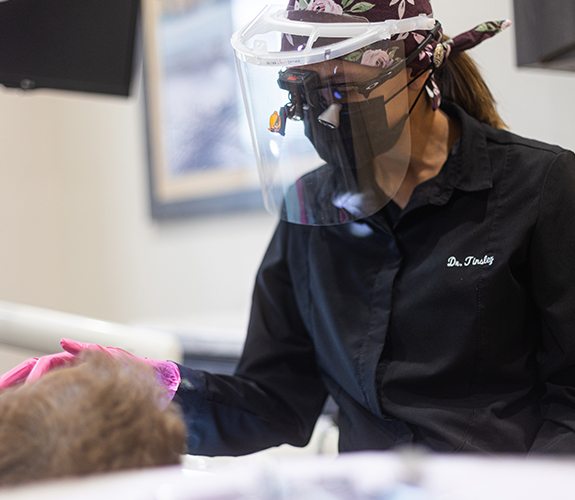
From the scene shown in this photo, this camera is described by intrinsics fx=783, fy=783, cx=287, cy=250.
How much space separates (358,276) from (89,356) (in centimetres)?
53

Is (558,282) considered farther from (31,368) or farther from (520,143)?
(31,368)

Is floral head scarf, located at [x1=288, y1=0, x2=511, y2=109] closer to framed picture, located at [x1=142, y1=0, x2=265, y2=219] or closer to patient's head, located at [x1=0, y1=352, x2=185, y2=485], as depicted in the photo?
patient's head, located at [x1=0, y1=352, x2=185, y2=485]

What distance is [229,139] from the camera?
2.38 m

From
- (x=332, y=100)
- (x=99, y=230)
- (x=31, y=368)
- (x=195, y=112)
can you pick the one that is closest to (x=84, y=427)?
(x=31, y=368)

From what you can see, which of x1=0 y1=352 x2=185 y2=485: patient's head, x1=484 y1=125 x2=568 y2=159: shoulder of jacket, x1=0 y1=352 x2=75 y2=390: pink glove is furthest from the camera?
x1=484 y1=125 x2=568 y2=159: shoulder of jacket

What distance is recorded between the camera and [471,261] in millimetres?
1027

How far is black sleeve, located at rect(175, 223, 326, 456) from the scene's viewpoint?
3.90 feet

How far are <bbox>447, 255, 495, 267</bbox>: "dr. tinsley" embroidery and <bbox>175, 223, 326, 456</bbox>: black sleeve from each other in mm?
305

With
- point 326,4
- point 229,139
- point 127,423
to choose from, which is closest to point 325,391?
point 326,4

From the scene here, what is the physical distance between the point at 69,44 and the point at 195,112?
1108mm

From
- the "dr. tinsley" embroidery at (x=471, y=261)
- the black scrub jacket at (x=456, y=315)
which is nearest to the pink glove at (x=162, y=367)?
the black scrub jacket at (x=456, y=315)

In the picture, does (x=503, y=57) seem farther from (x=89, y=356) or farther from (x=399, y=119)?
(x=89, y=356)

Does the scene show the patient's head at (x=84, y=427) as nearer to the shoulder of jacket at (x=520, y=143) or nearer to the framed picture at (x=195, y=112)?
the shoulder of jacket at (x=520, y=143)

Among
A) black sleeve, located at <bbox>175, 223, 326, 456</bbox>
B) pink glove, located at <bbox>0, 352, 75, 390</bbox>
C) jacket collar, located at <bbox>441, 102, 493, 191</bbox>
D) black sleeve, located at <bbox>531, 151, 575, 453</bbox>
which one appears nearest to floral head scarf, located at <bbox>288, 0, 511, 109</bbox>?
jacket collar, located at <bbox>441, 102, 493, 191</bbox>
